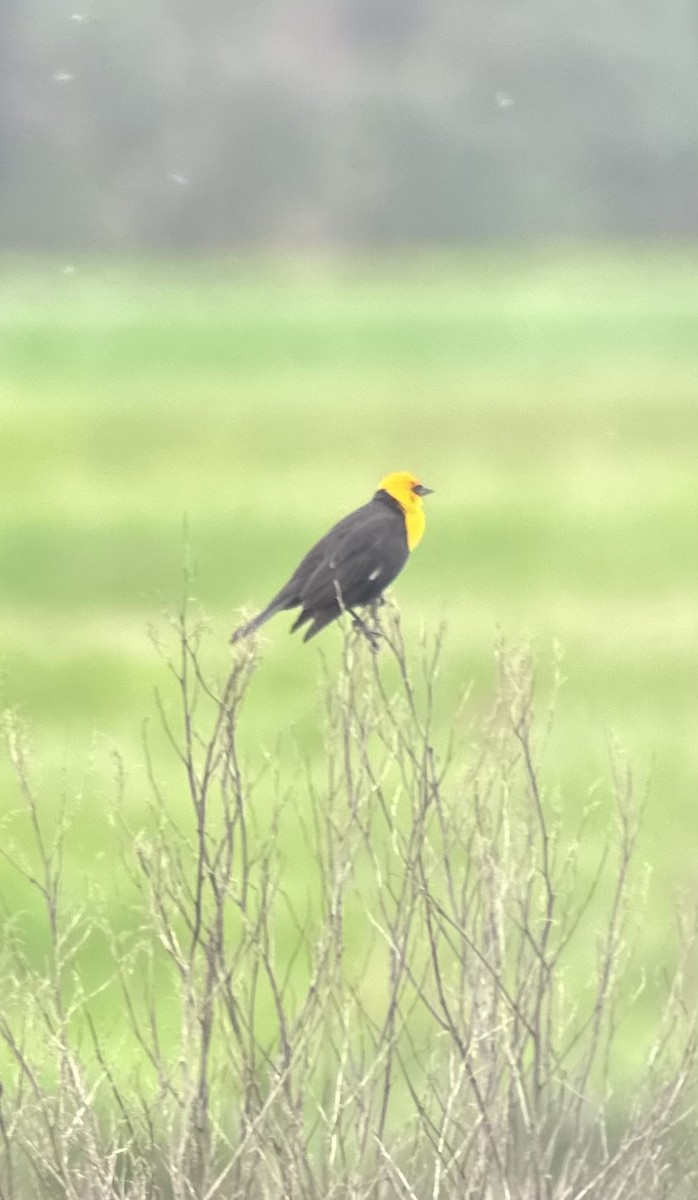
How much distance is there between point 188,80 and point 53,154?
0.46 meters

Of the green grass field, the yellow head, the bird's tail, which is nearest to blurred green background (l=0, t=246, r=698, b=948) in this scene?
the green grass field

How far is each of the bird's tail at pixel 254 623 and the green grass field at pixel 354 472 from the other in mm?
1445

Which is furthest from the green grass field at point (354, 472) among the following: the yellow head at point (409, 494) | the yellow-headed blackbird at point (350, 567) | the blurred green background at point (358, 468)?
the yellow-headed blackbird at point (350, 567)

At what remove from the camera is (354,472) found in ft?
15.9

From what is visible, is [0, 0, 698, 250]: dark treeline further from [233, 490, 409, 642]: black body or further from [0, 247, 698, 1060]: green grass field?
[233, 490, 409, 642]: black body

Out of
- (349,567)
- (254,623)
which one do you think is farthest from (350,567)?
(254,623)

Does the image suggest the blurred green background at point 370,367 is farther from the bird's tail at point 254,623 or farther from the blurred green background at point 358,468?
the bird's tail at point 254,623

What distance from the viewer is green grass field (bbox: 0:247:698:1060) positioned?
Answer: 442cm

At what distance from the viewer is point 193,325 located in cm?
581

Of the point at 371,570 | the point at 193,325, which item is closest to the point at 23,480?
the point at 193,325

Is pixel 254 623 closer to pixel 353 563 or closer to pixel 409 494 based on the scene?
pixel 353 563

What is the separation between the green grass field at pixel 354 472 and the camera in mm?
4418

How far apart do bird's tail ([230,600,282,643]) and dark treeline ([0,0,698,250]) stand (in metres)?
2.01

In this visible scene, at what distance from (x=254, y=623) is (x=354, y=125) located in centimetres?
267
